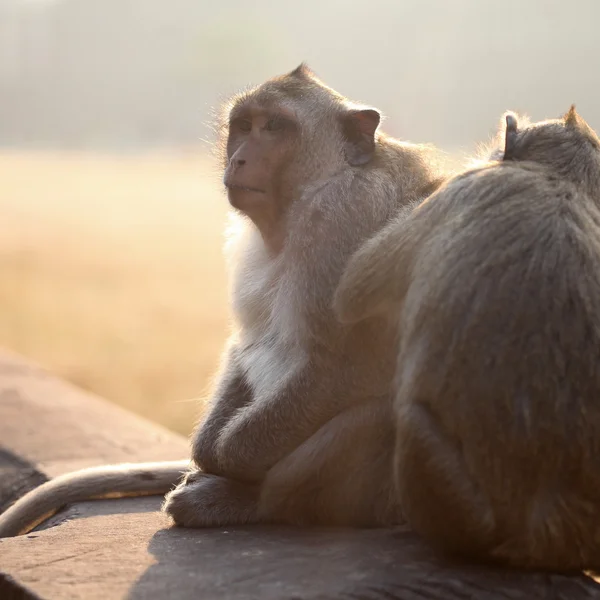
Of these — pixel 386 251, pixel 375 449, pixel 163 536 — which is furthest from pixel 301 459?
pixel 386 251

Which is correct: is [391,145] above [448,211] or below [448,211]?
above

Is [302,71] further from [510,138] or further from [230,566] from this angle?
[230,566]

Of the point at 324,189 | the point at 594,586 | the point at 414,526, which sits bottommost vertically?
the point at 594,586

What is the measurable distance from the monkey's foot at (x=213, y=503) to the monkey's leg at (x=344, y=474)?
0.63 ft

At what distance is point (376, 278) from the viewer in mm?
3844

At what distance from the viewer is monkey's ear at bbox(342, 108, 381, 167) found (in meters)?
4.55

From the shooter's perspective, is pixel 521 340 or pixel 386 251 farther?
pixel 386 251

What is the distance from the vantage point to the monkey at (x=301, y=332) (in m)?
4.15

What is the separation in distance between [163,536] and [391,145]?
188 centimetres

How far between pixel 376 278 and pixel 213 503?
1.24 meters

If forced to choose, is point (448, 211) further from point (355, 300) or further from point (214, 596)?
point (214, 596)

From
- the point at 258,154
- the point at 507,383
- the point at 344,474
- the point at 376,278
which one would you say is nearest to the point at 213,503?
the point at 344,474

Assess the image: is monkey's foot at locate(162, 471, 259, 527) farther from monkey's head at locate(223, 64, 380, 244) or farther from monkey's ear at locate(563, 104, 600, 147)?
monkey's ear at locate(563, 104, 600, 147)

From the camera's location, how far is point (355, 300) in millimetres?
3889
